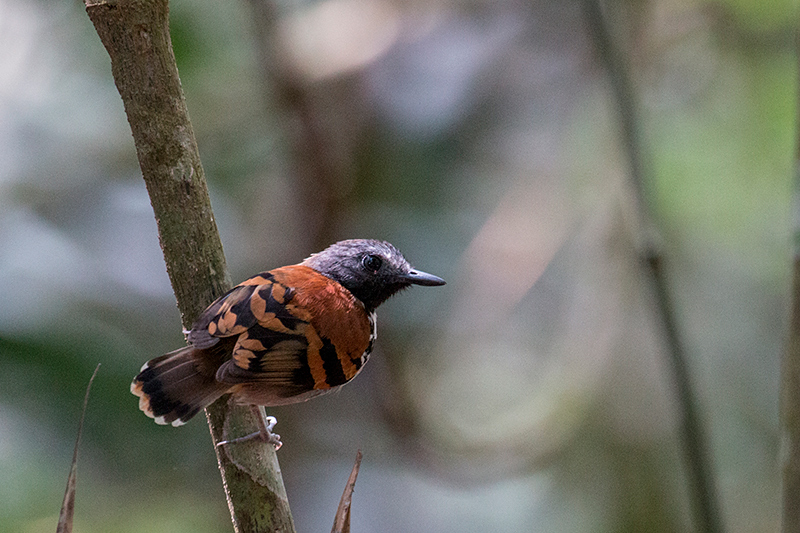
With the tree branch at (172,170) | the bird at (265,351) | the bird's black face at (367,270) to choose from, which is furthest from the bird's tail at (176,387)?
the bird's black face at (367,270)

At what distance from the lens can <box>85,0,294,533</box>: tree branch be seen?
58.0 inches

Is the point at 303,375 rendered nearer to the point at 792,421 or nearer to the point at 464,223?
the point at 792,421

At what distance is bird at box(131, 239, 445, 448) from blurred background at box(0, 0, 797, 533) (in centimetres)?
142

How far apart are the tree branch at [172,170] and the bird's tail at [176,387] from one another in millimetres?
230

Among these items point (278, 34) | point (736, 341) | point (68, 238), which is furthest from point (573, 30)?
point (68, 238)

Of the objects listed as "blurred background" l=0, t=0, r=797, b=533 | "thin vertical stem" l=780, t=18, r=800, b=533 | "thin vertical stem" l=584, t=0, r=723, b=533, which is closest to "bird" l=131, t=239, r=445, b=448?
"thin vertical stem" l=584, t=0, r=723, b=533

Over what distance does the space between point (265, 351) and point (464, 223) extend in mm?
2294

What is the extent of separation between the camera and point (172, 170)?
1.51 meters

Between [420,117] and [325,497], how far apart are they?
1.92 m

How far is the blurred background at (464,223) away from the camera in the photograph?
3.38 metres

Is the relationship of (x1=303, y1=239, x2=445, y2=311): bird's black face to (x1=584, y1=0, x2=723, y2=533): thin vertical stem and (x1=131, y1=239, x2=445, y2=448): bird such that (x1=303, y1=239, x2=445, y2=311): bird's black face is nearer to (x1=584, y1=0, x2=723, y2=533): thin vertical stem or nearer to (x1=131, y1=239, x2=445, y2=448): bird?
(x1=131, y1=239, x2=445, y2=448): bird

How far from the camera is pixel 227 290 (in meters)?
1.58

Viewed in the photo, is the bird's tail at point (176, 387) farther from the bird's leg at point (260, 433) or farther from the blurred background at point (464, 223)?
the blurred background at point (464, 223)

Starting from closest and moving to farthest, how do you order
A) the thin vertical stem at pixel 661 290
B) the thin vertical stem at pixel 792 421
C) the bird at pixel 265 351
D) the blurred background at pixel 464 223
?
the thin vertical stem at pixel 792 421 → the thin vertical stem at pixel 661 290 → the bird at pixel 265 351 → the blurred background at pixel 464 223
